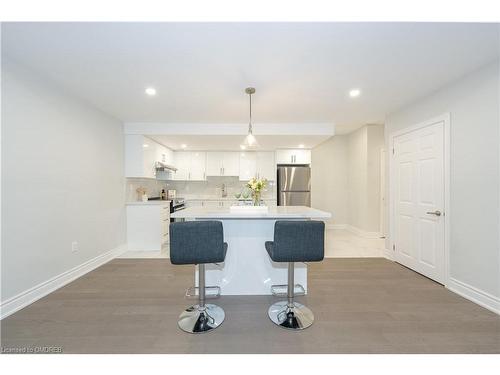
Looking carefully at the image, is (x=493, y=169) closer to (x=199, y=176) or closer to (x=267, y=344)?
(x=267, y=344)

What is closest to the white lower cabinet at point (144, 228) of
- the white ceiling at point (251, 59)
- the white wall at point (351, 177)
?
the white ceiling at point (251, 59)

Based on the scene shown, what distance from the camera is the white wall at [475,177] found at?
2162mm

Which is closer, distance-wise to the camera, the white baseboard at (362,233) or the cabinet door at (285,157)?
the white baseboard at (362,233)

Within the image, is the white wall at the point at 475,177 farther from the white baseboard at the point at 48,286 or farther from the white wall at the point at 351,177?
the white baseboard at the point at 48,286

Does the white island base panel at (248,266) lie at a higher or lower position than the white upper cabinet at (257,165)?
lower

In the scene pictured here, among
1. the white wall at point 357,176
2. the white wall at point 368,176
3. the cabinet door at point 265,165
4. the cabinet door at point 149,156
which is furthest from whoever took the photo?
the cabinet door at point 265,165

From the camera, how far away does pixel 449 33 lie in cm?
174

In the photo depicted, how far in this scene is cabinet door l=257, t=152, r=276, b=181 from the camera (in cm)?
549

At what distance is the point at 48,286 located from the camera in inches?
98.7

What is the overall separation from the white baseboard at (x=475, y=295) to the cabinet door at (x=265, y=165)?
12.3ft

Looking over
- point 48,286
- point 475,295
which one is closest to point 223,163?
point 48,286

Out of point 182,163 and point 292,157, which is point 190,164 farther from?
point 292,157

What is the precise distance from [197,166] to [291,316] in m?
4.40

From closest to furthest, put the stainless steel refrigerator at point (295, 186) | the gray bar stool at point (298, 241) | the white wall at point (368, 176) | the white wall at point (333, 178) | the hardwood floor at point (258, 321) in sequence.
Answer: the hardwood floor at point (258, 321)
the gray bar stool at point (298, 241)
the white wall at point (368, 176)
the stainless steel refrigerator at point (295, 186)
the white wall at point (333, 178)
